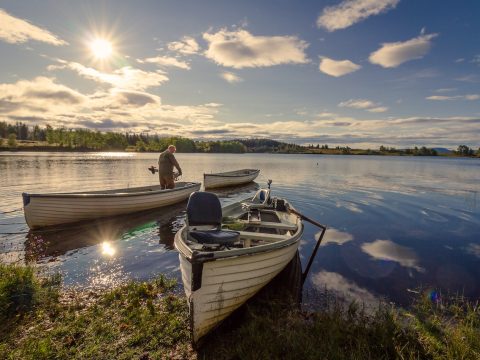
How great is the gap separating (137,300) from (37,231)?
8.99 metres

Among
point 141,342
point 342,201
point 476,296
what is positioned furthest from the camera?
point 342,201

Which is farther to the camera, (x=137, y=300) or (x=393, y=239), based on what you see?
(x=393, y=239)

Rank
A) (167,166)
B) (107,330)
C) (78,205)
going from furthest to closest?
(167,166), (78,205), (107,330)

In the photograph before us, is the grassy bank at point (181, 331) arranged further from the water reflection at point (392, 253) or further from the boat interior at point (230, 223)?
the water reflection at point (392, 253)

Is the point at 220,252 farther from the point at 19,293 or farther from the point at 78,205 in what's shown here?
the point at 78,205

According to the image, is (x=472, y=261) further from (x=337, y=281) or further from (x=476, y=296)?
(x=337, y=281)

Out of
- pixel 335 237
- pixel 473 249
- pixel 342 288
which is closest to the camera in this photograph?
pixel 342 288

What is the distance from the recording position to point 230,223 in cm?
999

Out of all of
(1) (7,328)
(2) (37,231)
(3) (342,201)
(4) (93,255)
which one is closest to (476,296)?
(1) (7,328)

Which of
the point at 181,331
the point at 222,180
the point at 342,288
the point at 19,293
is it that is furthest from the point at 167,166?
the point at 181,331

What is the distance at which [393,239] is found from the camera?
13.8 meters

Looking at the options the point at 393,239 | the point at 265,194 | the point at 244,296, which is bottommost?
the point at 393,239

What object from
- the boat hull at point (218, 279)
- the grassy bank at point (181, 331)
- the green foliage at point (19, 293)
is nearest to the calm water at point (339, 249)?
the green foliage at point (19, 293)

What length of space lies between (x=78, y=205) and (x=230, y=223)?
8657mm
